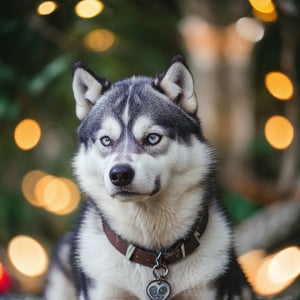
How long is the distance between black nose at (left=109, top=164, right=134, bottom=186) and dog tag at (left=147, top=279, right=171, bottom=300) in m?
0.49

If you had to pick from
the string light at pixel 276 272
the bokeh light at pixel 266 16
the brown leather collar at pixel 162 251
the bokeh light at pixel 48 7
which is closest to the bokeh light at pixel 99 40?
the bokeh light at pixel 266 16

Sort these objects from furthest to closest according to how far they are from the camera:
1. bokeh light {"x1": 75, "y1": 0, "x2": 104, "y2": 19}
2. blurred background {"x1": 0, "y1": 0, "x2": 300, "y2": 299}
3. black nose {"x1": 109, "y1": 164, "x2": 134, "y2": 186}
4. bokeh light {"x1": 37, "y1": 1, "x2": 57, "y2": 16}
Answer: blurred background {"x1": 0, "y1": 0, "x2": 300, "y2": 299}
bokeh light {"x1": 75, "y1": 0, "x2": 104, "y2": 19}
bokeh light {"x1": 37, "y1": 1, "x2": 57, "y2": 16}
black nose {"x1": 109, "y1": 164, "x2": 134, "y2": 186}

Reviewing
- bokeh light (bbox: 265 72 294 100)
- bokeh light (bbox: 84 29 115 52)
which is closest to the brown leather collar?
bokeh light (bbox: 265 72 294 100)

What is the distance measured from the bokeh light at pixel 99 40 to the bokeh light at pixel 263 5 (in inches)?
92.6

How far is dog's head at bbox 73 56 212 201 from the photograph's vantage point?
2.87 meters

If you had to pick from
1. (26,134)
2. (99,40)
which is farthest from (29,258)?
(99,40)

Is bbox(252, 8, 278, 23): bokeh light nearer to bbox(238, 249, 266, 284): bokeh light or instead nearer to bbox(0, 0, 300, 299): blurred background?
bbox(0, 0, 300, 299): blurred background

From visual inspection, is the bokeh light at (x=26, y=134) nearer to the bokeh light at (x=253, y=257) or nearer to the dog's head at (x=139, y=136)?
the bokeh light at (x=253, y=257)

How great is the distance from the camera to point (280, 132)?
221 inches

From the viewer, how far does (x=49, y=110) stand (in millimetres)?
6797

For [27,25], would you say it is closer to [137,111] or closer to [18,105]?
[18,105]

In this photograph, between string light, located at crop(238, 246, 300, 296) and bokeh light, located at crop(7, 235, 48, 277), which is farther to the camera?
bokeh light, located at crop(7, 235, 48, 277)

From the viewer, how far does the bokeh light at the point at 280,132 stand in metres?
5.56

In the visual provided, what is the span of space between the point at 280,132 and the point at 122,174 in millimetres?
3067
